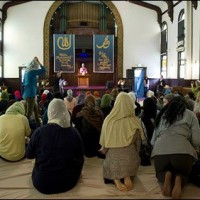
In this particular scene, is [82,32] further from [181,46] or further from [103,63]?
[181,46]

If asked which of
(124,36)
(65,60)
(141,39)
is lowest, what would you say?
(65,60)

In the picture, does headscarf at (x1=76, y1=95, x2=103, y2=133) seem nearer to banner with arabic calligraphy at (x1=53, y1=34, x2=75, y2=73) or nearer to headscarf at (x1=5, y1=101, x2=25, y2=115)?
headscarf at (x1=5, y1=101, x2=25, y2=115)

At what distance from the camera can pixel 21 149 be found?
341 cm

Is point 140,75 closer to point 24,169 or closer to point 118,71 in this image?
point 118,71

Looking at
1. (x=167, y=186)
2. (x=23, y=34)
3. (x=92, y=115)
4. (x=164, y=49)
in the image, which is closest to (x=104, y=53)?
(x=164, y=49)

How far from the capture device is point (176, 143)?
258 centimetres

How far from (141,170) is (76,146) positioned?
957 mm

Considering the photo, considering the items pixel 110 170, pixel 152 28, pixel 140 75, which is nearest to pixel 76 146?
pixel 110 170

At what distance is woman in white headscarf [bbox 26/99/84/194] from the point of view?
2432mm

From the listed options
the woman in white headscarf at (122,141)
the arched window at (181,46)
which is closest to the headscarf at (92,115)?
the woman in white headscarf at (122,141)

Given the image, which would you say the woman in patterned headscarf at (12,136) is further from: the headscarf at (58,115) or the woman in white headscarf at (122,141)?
the woman in white headscarf at (122,141)

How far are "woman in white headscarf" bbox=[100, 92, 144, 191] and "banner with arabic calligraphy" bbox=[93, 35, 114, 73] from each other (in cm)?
1126

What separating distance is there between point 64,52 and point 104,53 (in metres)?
1.86

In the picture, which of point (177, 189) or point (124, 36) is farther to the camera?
point (124, 36)
